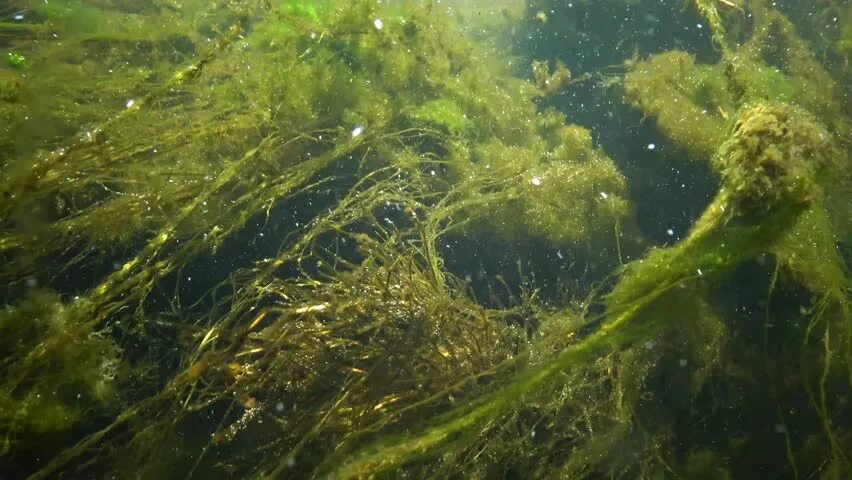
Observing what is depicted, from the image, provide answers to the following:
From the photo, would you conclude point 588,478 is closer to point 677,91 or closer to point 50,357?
point 50,357

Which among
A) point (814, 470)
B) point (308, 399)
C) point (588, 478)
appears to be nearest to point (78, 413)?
point (308, 399)

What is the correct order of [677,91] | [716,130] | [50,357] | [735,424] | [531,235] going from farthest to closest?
[677,91] < [531,235] < [716,130] < [735,424] < [50,357]

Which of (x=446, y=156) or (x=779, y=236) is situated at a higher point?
(x=779, y=236)

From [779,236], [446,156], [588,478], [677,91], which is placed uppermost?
[677,91]

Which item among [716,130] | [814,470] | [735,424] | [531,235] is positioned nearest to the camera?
[814,470]

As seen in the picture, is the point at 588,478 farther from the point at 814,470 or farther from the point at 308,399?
the point at 308,399

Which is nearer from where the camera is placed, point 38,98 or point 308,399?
point 308,399

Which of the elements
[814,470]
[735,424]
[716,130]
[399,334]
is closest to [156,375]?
[399,334]
